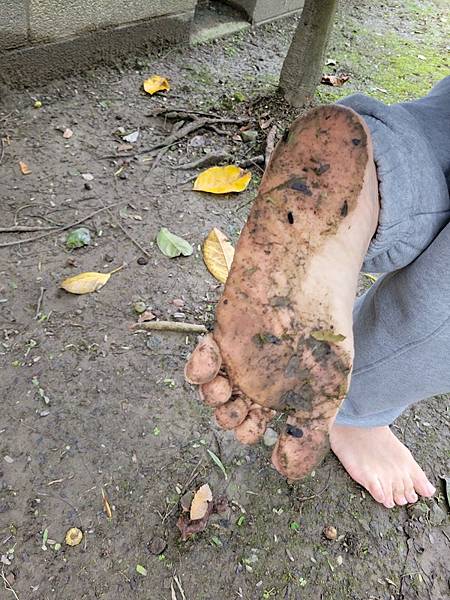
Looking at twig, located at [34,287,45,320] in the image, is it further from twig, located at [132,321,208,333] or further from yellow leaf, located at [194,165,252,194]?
yellow leaf, located at [194,165,252,194]

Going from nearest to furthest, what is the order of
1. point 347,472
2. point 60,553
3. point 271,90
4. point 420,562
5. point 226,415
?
point 226,415 < point 60,553 < point 420,562 < point 347,472 < point 271,90

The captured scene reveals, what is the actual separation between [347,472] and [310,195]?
0.72 meters

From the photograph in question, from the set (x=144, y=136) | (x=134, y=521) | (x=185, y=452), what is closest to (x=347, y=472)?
(x=185, y=452)

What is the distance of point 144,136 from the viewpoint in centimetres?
210

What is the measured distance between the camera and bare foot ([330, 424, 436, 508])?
134 cm

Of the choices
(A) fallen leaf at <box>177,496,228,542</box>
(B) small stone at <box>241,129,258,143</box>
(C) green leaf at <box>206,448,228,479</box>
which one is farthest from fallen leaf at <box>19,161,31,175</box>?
(A) fallen leaf at <box>177,496,228,542</box>

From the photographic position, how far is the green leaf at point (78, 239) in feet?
5.42

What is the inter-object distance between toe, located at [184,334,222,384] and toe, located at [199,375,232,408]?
2 centimetres

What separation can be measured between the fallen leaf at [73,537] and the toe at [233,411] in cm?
44

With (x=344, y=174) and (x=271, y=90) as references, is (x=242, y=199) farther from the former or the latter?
(x=344, y=174)

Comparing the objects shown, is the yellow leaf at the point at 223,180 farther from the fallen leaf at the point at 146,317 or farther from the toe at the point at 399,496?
the toe at the point at 399,496

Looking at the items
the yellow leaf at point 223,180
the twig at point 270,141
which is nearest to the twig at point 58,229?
the yellow leaf at point 223,180

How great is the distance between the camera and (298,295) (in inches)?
34.0

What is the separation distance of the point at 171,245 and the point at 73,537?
86 centimetres
